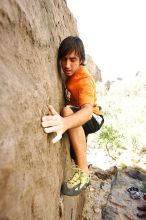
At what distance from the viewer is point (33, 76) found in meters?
2.10

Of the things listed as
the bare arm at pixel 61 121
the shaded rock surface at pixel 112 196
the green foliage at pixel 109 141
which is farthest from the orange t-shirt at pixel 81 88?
the green foliage at pixel 109 141

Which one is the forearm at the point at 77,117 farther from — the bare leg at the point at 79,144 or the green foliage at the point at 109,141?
the green foliage at the point at 109,141

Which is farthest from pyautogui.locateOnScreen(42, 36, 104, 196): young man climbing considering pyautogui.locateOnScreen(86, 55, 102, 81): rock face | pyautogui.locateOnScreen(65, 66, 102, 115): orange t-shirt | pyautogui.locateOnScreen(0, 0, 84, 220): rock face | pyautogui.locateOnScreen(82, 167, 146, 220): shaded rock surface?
pyautogui.locateOnScreen(86, 55, 102, 81): rock face

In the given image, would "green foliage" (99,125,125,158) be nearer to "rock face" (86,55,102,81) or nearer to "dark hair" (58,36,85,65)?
"dark hair" (58,36,85,65)

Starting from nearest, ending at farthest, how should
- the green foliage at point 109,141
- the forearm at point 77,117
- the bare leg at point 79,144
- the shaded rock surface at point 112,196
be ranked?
the forearm at point 77,117, the bare leg at point 79,144, the shaded rock surface at point 112,196, the green foliage at point 109,141

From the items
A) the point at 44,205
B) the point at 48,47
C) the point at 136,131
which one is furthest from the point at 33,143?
the point at 136,131

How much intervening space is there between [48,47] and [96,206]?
432cm

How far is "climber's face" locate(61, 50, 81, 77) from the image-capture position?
286cm

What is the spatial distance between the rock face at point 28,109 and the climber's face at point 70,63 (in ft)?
0.43

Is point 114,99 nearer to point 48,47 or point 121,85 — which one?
point 121,85

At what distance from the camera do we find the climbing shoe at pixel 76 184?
2.82 m

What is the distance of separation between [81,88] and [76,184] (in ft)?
3.22

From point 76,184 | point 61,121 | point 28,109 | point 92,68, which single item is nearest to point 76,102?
point 61,121

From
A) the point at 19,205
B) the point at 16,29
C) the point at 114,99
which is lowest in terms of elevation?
the point at 114,99
